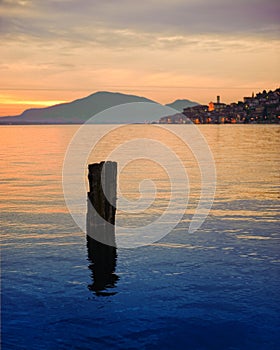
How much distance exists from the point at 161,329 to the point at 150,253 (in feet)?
22.0

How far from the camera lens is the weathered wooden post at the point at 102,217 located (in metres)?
18.8

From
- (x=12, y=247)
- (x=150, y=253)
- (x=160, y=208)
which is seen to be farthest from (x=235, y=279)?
(x=160, y=208)

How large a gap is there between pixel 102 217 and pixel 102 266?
8.42ft

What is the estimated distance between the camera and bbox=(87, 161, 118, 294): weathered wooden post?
18.8m

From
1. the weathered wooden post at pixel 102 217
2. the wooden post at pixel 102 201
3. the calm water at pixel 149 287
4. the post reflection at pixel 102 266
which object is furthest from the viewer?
the wooden post at pixel 102 201

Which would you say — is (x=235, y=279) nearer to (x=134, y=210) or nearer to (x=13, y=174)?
(x=134, y=210)

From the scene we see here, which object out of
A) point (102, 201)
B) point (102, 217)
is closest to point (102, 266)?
point (102, 217)

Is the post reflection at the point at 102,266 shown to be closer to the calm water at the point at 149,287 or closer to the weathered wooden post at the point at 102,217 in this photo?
the weathered wooden post at the point at 102,217

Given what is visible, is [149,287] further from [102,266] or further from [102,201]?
[102,201]

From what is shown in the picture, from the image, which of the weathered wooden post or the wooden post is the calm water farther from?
the wooden post

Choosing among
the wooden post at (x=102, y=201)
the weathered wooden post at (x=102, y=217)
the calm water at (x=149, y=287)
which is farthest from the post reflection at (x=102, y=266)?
the wooden post at (x=102, y=201)

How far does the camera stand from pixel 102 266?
59.6ft

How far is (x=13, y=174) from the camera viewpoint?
46.8 metres

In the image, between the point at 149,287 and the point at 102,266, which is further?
the point at 102,266
